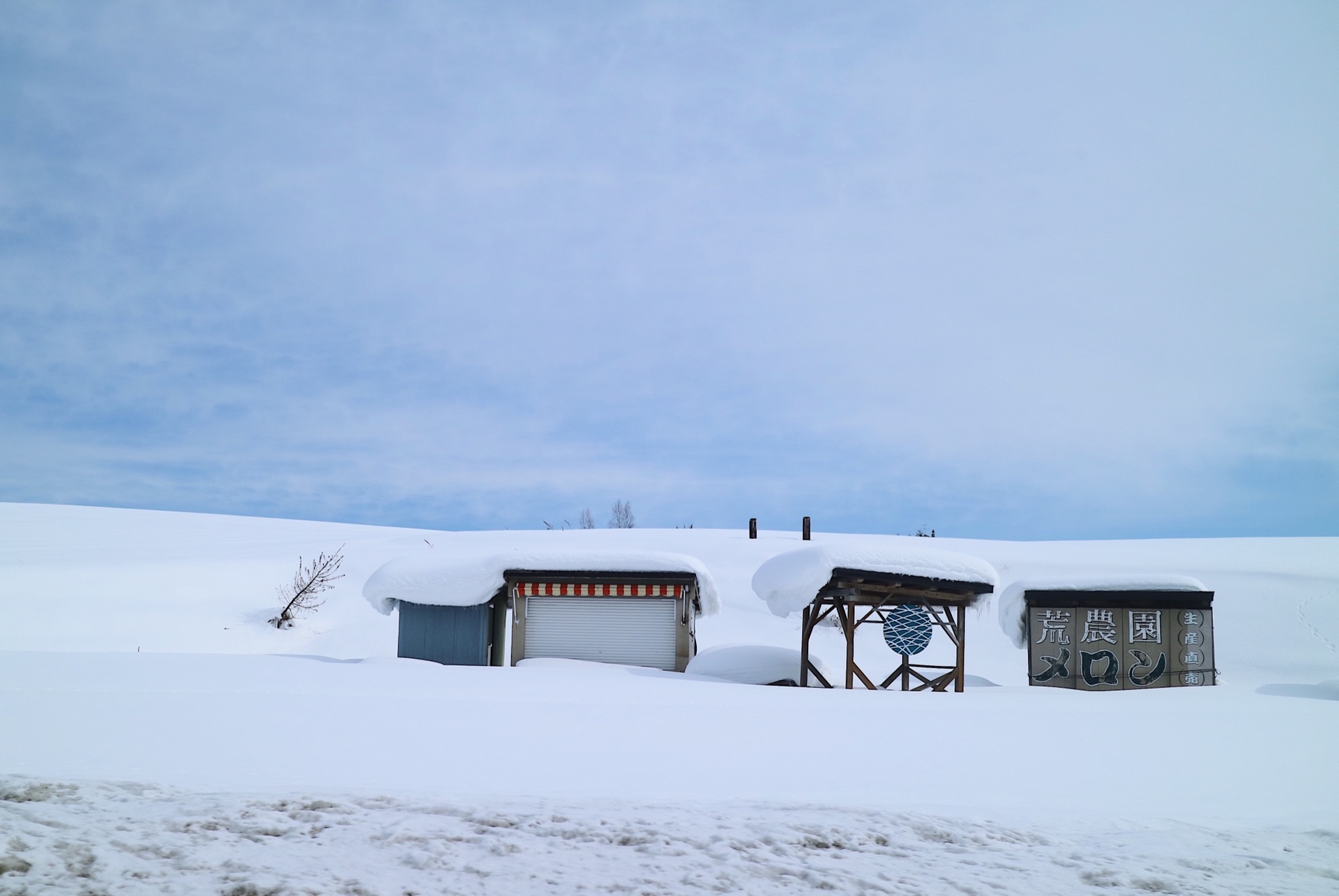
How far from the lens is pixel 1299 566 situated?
38906 millimetres

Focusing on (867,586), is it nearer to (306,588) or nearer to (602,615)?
(602,615)

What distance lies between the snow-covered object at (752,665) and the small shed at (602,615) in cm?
129

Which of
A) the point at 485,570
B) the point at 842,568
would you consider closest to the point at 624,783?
the point at 842,568

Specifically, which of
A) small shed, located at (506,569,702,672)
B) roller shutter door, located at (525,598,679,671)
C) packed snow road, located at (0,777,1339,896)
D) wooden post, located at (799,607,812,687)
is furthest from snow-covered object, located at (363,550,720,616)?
packed snow road, located at (0,777,1339,896)

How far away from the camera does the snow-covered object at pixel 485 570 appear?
68.5ft

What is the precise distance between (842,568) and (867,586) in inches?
29.3

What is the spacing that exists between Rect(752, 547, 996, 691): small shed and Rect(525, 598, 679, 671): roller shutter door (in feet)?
8.26

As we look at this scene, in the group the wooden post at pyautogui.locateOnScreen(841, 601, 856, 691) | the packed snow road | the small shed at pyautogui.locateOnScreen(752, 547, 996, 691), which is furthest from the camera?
the small shed at pyautogui.locateOnScreen(752, 547, 996, 691)

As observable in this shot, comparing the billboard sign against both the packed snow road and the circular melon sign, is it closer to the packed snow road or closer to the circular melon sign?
the circular melon sign

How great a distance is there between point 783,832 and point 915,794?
2.08 metres

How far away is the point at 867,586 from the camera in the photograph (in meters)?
18.4

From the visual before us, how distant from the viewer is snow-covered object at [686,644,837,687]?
1875cm

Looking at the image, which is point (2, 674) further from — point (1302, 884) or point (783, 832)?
point (1302, 884)

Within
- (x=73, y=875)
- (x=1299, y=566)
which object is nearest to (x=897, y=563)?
(x=73, y=875)
